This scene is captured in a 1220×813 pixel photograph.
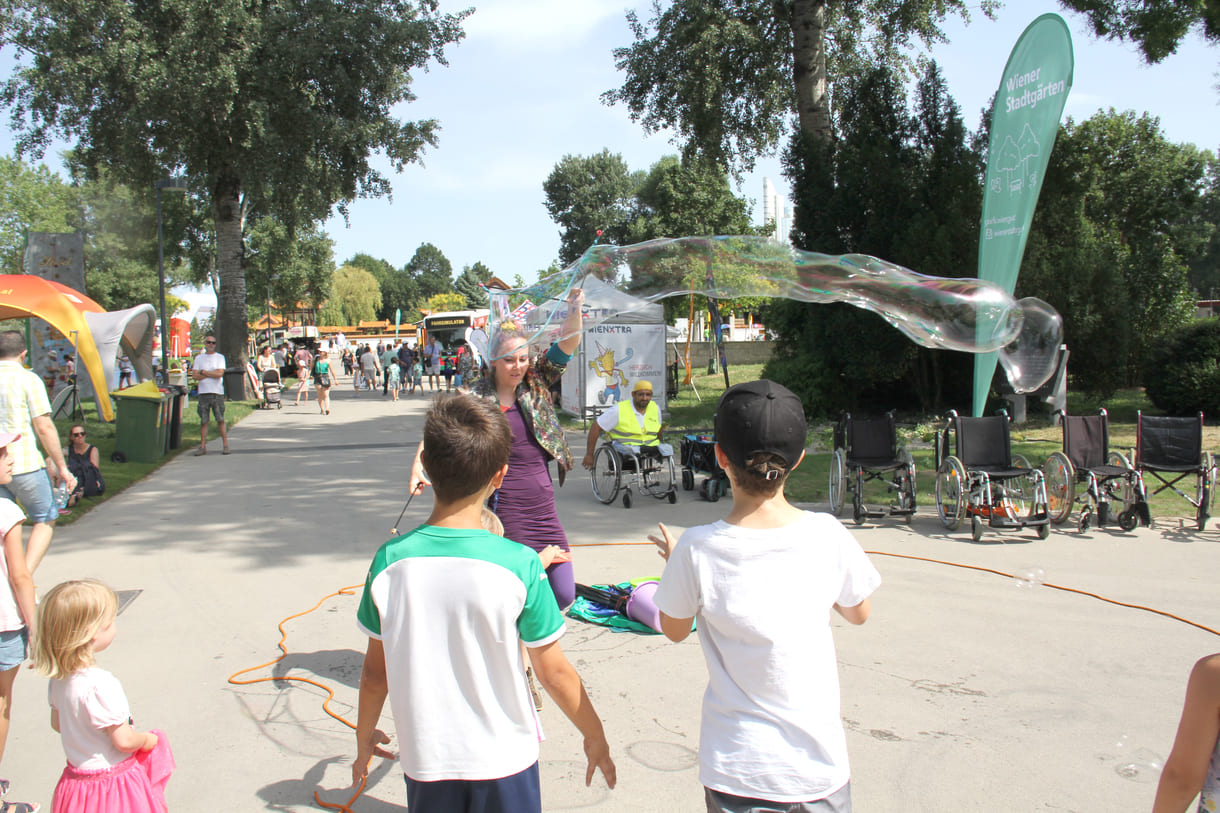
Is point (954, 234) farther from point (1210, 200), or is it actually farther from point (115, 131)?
point (1210, 200)

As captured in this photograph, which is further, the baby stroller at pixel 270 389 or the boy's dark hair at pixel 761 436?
the baby stroller at pixel 270 389

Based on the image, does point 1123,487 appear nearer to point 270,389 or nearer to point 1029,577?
point 1029,577

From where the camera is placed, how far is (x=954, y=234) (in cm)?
1620

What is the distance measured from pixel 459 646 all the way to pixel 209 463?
12.8 metres

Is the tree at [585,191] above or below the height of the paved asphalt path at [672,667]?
above

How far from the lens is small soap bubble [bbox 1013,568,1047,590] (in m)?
6.54

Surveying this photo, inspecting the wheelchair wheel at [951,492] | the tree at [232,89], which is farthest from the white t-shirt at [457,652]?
the tree at [232,89]

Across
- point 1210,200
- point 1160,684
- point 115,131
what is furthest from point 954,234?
point 1210,200

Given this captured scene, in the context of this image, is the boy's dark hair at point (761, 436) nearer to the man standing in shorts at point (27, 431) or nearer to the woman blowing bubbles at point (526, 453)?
the woman blowing bubbles at point (526, 453)

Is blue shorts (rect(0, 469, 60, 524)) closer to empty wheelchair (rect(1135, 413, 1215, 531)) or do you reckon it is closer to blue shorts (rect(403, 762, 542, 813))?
blue shorts (rect(403, 762, 542, 813))

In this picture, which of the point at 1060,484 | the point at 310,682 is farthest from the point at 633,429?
the point at 310,682

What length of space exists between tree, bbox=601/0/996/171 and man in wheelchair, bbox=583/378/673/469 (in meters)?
10.2

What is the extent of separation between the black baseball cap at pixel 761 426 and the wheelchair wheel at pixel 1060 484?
7354mm

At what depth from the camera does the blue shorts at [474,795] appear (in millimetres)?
2082
